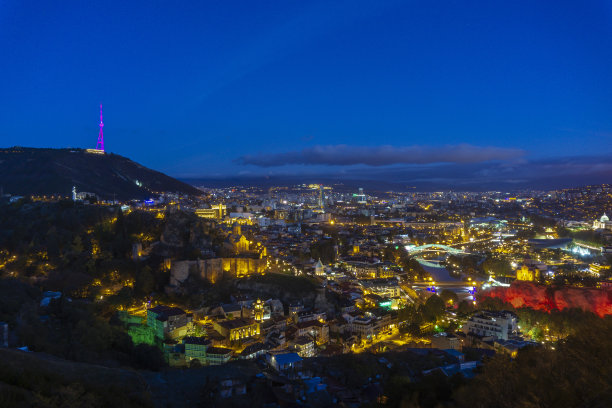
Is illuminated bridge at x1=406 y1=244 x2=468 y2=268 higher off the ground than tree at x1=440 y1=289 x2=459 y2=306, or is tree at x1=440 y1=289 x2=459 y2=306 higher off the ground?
tree at x1=440 y1=289 x2=459 y2=306

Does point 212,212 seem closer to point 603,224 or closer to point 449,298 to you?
point 449,298

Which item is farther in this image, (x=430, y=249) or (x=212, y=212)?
(x=212, y=212)

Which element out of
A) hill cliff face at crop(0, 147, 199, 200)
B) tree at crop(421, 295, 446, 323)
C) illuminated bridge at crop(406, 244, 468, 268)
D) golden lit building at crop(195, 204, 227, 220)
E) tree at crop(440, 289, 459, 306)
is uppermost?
hill cliff face at crop(0, 147, 199, 200)

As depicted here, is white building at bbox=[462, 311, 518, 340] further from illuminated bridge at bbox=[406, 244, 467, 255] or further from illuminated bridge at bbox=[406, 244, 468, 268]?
illuminated bridge at bbox=[406, 244, 467, 255]

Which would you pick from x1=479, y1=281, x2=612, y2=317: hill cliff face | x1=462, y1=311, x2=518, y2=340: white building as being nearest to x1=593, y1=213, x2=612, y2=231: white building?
x1=479, y1=281, x2=612, y2=317: hill cliff face

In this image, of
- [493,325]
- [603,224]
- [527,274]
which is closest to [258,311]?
[493,325]

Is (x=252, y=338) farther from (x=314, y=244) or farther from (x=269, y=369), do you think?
(x=314, y=244)

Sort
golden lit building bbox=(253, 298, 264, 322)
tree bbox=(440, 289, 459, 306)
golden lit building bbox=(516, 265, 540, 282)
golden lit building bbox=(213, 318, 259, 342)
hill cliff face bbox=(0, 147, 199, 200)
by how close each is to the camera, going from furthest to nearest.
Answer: hill cliff face bbox=(0, 147, 199, 200) → golden lit building bbox=(516, 265, 540, 282) → tree bbox=(440, 289, 459, 306) → golden lit building bbox=(253, 298, 264, 322) → golden lit building bbox=(213, 318, 259, 342)

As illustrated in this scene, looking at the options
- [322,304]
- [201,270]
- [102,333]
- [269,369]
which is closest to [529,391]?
[269,369]
